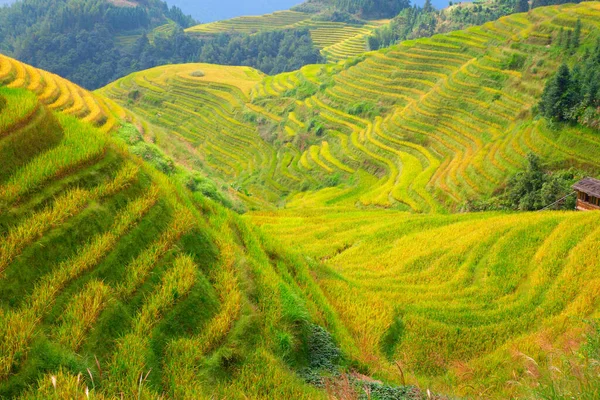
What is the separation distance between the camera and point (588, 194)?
618 inches

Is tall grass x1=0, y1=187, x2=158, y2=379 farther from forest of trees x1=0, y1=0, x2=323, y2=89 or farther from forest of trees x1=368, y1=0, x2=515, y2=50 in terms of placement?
forest of trees x1=0, y1=0, x2=323, y2=89

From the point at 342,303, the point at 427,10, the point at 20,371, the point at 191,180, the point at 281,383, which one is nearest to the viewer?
the point at 20,371

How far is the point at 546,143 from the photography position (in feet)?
70.8

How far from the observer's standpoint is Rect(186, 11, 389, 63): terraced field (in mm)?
87769

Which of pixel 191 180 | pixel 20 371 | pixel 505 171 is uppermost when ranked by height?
pixel 20 371

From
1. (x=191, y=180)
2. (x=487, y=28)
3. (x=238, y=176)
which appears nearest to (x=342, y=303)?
(x=191, y=180)

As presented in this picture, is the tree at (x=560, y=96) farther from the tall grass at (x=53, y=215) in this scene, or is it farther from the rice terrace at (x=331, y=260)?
the tall grass at (x=53, y=215)

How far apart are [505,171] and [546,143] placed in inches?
93.7

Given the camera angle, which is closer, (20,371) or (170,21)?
(20,371)

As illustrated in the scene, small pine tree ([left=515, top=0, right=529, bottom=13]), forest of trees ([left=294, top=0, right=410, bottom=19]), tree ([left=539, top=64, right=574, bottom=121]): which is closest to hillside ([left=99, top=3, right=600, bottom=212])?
tree ([left=539, top=64, right=574, bottom=121])

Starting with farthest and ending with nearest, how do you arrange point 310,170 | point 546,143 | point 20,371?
point 310,170
point 546,143
point 20,371

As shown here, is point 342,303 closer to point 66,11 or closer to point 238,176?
point 238,176

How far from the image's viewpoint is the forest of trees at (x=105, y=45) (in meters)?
89.0

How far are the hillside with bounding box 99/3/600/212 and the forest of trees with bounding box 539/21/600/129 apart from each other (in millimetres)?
588
